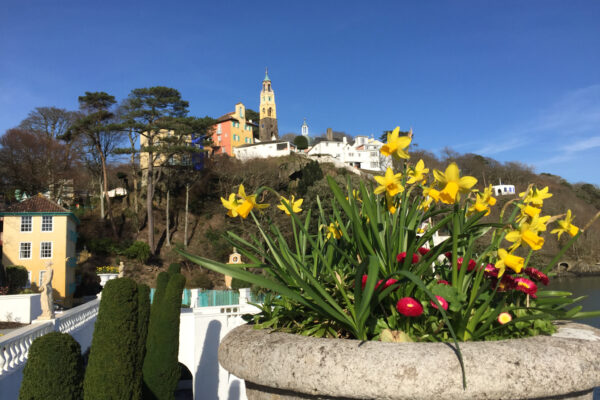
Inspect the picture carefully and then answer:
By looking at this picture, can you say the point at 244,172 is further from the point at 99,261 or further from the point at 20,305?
the point at 20,305

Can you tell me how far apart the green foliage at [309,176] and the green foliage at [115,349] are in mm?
32926

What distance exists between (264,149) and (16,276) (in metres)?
33.1

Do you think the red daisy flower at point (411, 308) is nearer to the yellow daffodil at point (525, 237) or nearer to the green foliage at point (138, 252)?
the yellow daffodil at point (525, 237)

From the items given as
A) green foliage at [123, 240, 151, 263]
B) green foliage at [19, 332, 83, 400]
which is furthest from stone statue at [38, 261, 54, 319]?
green foliage at [123, 240, 151, 263]

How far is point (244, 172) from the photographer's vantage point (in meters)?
36.9

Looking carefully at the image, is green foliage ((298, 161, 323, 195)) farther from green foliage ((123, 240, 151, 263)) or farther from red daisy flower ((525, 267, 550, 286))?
red daisy flower ((525, 267, 550, 286))

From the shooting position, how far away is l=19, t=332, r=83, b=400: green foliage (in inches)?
162

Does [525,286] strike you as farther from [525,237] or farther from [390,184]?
[390,184]

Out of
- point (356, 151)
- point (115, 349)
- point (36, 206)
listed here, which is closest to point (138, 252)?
point (36, 206)

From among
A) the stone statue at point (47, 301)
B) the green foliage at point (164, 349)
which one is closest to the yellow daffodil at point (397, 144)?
the green foliage at point (164, 349)

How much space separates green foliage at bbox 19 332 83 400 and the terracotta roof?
23.4 meters

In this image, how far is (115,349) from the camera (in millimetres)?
5660

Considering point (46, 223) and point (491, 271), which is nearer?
point (491, 271)

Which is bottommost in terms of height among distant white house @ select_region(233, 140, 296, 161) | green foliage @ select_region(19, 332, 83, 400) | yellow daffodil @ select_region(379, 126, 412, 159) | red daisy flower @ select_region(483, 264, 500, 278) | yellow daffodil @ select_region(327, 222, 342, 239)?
green foliage @ select_region(19, 332, 83, 400)
